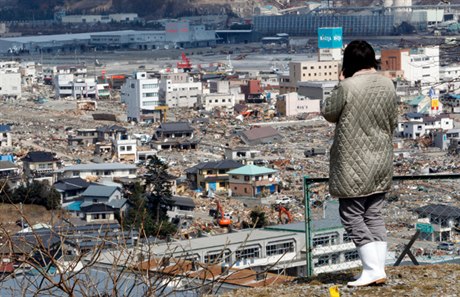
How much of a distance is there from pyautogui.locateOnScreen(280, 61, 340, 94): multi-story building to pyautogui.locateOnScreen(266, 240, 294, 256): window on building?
1295cm

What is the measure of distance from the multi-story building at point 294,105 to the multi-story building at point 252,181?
572cm

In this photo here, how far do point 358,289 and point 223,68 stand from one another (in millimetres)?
19537

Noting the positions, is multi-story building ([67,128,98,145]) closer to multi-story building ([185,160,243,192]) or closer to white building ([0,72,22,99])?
multi-story building ([185,160,243,192])

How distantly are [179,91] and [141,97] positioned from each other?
2.77 feet

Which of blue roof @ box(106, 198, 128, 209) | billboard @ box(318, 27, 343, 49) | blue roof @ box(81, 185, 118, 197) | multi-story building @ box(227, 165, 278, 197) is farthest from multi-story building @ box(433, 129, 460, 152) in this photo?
billboard @ box(318, 27, 343, 49)

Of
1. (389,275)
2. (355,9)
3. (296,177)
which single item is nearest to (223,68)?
(296,177)

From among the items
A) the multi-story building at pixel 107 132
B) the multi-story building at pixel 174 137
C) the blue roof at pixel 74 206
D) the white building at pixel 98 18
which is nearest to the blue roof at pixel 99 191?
the blue roof at pixel 74 206

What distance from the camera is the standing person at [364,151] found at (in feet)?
6.08

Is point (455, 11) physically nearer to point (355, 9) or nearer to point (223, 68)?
point (355, 9)

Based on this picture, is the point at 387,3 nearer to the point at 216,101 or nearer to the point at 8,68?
the point at 8,68

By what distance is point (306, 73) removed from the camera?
17406 millimetres

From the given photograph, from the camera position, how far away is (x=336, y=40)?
64.2 feet

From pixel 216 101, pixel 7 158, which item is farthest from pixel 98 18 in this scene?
pixel 7 158

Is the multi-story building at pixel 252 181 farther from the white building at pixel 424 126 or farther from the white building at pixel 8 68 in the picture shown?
the white building at pixel 8 68
